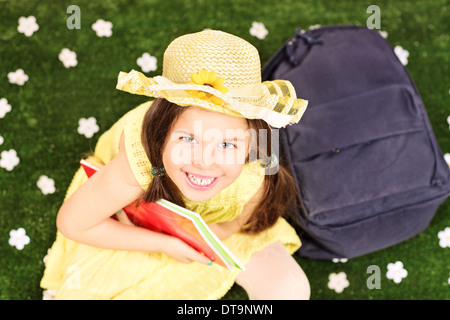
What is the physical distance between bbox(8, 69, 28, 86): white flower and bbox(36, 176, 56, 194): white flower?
0.40m

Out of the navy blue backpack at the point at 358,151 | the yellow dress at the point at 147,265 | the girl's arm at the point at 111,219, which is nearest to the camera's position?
the girl's arm at the point at 111,219

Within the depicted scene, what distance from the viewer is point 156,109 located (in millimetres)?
963

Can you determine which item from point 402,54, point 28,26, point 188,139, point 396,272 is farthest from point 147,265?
point 402,54

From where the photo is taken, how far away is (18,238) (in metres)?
1.59

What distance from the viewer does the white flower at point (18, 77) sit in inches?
68.1

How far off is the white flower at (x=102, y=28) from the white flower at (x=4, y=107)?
0.46m

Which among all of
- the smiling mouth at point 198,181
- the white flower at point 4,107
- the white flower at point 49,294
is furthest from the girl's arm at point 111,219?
the white flower at point 4,107

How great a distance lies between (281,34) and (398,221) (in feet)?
3.14

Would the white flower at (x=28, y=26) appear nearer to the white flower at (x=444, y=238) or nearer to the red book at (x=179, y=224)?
the red book at (x=179, y=224)

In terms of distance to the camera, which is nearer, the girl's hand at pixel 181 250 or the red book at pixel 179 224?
the red book at pixel 179 224

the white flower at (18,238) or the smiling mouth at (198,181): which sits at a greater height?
the smiling mouth at (198,181)

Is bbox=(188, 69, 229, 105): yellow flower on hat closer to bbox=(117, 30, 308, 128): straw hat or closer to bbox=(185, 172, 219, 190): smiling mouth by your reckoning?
bbox=(117, 30, 308, 128): straw hat

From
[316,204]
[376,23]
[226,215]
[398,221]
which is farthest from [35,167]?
[376,23]

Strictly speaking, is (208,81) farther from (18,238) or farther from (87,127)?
(18,238)
